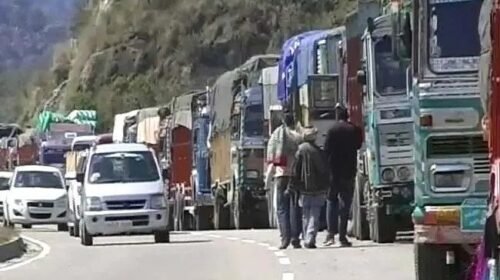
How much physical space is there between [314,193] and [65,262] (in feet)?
12.6

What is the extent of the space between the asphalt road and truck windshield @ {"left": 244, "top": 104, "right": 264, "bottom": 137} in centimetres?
737

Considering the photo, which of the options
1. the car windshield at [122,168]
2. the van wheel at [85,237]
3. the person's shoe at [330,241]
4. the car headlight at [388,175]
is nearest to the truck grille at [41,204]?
the car windshield at [122,168]

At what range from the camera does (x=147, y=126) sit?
50000mm

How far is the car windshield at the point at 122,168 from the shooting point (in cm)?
2745

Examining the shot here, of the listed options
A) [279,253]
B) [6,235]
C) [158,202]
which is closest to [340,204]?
[279,253]

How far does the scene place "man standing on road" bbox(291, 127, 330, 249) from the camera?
21.9m

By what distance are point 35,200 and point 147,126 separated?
38.6ft

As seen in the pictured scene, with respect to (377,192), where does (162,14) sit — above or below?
above

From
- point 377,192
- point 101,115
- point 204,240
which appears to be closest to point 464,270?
point 377,192

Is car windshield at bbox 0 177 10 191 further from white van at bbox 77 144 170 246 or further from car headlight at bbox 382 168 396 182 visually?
car headlight at bbox 382 168 396 182

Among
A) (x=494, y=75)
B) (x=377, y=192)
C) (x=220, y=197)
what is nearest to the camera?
(x=494, y=75)

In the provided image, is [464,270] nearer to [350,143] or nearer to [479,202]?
[479,202]

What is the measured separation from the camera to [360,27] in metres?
23.4

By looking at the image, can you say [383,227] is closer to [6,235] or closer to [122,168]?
[122,168]
